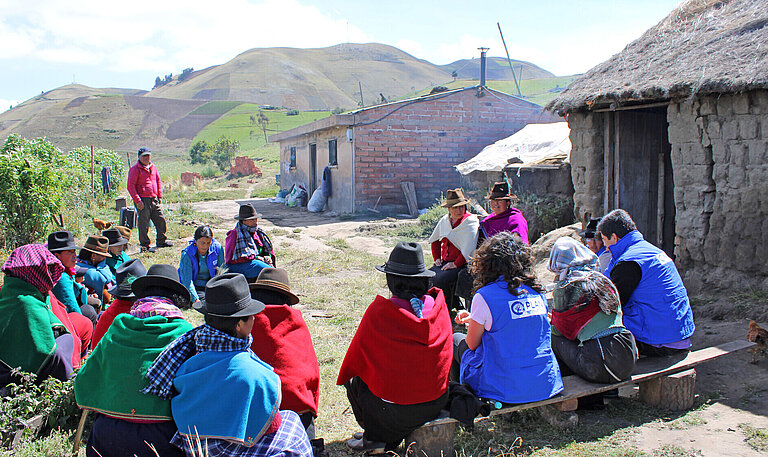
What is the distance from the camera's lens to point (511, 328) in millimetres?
3289

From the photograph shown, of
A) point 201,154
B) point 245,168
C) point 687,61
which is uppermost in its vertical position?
point 201,154

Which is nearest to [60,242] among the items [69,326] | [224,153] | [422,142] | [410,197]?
[69,326]

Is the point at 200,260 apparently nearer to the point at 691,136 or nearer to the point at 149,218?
the point at 149,218

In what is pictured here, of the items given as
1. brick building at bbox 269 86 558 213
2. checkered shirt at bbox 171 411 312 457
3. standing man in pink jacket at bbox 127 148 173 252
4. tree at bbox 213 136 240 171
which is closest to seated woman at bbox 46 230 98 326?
checkered shirt at bbox 171 411 312 457

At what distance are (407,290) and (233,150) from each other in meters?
40.8

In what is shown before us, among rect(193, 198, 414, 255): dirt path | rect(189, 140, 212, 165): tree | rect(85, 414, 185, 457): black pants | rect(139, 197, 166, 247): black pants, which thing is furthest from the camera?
rect(189, 140, 212, 165): tree

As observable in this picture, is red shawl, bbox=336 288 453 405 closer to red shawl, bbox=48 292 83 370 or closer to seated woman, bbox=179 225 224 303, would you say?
red shawl, bbox=48 292 83 370

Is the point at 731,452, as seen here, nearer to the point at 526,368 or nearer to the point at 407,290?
the point at 526,368

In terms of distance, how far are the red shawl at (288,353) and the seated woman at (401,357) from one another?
29 centimetres

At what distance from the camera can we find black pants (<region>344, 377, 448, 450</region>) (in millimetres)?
3203

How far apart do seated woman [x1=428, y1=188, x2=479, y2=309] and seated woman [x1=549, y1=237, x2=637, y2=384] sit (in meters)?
2.01

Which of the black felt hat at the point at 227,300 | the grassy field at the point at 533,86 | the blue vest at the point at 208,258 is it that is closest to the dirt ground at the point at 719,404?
the black felt hat at the point at 227,300

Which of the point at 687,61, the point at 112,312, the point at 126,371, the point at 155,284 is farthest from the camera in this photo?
the point at 687,61

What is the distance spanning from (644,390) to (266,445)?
2.91 metres
